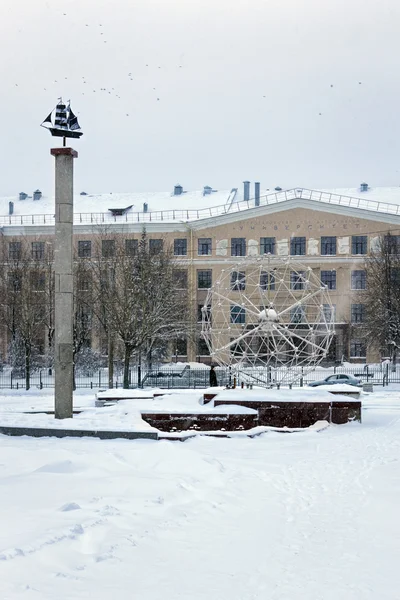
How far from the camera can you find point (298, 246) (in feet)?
210

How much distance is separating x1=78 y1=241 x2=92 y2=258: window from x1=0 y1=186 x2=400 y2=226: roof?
2138 mm

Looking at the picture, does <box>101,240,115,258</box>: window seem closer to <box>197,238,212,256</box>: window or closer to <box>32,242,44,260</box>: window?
<box>32,242,44,260</box>: window

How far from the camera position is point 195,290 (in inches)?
2554

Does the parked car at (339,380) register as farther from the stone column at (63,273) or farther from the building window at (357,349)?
the stone column at (63,273)

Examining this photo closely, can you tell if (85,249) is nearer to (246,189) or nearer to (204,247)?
(204,247)

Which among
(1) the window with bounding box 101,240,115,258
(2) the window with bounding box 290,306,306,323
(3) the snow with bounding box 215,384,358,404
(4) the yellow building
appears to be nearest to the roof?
(4) the yellow building

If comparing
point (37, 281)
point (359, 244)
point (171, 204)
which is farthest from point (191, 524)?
point (171, 204)

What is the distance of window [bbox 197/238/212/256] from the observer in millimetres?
65375

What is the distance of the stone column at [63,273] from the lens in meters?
20.8

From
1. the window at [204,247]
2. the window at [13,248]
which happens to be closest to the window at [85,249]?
the window at [13,248]

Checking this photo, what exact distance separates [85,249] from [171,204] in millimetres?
11088

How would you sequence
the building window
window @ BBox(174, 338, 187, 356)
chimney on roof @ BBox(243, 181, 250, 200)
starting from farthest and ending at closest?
chimney on roof @ BBox(243, 181, 250, 200)
window @ BBox(174, 338, 187, 356)
the building window

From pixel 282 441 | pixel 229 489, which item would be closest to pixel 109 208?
pixel 282 441

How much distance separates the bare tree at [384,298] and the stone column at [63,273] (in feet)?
103
